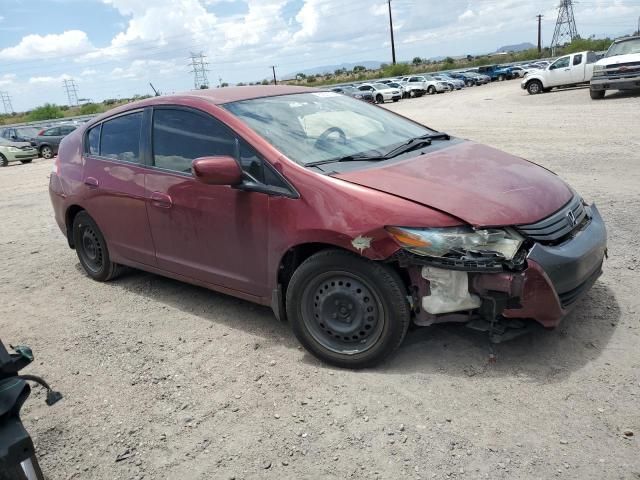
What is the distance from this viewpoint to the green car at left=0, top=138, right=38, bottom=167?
22.6 metres

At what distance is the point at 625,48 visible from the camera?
18.9 metres

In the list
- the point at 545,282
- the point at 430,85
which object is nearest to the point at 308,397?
the point at 545,282

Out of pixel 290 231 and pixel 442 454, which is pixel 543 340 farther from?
pixel 290 231

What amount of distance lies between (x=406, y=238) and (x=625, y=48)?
1980 centimetres

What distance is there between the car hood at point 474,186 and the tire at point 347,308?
19.1 inches

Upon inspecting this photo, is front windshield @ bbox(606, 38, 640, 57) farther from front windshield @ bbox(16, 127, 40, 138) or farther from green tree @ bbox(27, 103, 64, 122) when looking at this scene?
green tree @ bbox(27, 103, 64, 122)

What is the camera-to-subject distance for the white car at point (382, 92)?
39.1m

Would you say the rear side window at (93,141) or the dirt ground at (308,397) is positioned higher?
the rear side window at (93,141)

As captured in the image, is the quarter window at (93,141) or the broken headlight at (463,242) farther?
the quarter window at (93,141)

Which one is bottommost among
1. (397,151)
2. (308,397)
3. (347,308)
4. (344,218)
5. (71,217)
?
(308,397)

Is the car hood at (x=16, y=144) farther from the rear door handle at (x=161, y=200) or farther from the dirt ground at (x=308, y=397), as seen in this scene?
the rear door handle at (x=161, y=200)

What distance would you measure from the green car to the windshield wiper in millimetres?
22824

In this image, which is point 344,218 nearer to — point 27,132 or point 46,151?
point 46,151

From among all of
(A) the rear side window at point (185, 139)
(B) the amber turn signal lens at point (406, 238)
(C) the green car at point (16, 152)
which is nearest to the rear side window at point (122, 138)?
(A) the rear side window at point (185, 139)
